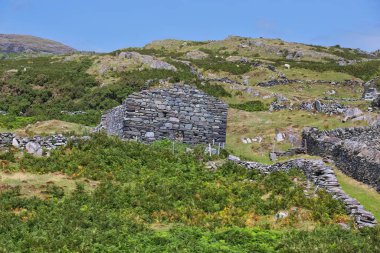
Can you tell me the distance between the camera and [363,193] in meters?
23.4

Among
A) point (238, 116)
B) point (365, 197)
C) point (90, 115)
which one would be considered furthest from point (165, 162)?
point (90, 115)

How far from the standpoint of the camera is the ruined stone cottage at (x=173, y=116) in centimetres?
3017

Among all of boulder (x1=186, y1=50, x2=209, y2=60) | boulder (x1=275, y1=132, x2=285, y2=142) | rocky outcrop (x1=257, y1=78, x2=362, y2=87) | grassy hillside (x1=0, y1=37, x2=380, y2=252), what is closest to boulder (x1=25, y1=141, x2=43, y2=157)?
grassy hillside (x1=0, y1=37, x2=380, y2=252)

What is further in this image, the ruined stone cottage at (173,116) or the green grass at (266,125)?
the green grass at (266,125)

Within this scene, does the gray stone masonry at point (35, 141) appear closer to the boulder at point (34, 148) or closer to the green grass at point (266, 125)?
the boulder at point (34, 148)

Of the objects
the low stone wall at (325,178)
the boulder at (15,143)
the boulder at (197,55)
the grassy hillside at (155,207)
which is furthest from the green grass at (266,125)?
the boulder at (197,55)

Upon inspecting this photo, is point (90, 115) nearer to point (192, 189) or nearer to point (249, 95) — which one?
point (249, 95)

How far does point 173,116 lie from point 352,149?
10.8 m

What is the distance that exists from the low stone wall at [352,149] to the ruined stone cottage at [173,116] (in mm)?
6875

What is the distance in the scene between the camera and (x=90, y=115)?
49.6 m

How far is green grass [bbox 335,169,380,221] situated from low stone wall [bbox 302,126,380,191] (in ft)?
1.00

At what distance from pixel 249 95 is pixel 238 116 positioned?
11.8m

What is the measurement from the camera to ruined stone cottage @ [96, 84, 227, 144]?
1188 inches

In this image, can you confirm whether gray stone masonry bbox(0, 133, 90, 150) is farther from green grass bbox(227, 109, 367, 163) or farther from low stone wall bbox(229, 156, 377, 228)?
green grass bbox(227, 109, 367, 163)
